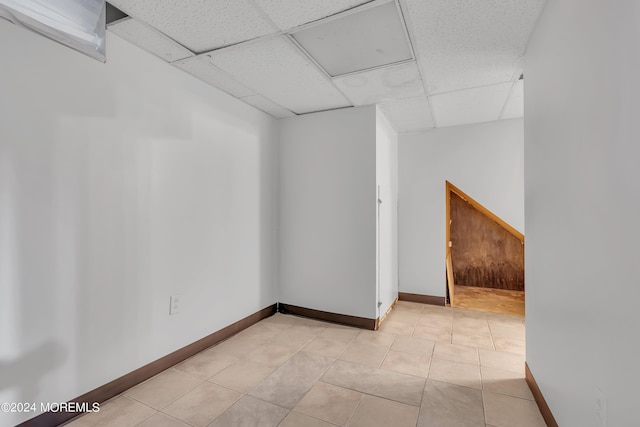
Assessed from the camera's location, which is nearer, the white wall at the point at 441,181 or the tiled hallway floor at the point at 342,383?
the tiled hallway floor at the point at 342,383

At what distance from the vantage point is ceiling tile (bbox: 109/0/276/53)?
1.63m

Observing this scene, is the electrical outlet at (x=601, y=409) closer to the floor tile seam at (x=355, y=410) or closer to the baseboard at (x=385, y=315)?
the floor tile seam at (x=355, y=410)

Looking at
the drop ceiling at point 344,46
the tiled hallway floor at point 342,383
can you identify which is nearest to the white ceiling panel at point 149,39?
the drop ceiling at point 344,46

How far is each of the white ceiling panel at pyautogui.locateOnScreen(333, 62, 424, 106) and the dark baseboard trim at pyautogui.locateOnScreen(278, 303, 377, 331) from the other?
2283mm

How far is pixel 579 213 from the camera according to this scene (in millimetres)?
1233

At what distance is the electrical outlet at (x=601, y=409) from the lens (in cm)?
104

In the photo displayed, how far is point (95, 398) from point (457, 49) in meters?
3.29

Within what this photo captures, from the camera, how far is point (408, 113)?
3387 millimetres

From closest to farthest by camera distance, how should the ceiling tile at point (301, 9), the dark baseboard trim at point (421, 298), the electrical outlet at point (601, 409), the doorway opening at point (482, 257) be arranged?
the electrical outlet at point (601, 409), the ceiling tile at point (301, 9), the dark baseboard trim at point (421, 298), the doorway opening at point (482, 257)

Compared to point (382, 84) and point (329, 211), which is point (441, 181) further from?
point (382, 84)

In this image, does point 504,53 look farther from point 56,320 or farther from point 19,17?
point 56,320

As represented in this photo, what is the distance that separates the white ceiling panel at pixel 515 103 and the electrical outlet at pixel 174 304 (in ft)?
11.3

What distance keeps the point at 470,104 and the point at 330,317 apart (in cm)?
276

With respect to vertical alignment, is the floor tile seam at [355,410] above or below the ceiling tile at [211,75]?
below
